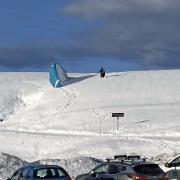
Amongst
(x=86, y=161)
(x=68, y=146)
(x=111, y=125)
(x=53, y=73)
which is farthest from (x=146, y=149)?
(x=53, y=73)

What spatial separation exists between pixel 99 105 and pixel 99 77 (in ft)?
38.7

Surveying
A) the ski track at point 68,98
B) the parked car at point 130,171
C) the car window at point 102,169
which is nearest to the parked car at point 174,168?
the car window at point 102,169

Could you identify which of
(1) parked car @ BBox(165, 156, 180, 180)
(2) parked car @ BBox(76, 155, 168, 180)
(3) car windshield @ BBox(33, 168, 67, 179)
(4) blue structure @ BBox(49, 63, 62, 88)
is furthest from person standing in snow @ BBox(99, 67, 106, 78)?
(3) car windshield @ BBox(33, 168, 67, 179)

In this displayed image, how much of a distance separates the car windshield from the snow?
11.0m

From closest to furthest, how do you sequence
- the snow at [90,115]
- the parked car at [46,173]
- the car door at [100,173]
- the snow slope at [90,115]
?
the parked car at [46,173]
the car door at [100,173]
the snow at [90,115]
the snow slope at [90,115]

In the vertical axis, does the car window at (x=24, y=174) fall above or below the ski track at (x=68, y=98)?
below

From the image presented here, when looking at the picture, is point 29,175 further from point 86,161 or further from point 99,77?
point 99,77

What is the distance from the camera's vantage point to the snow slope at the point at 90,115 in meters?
40.8

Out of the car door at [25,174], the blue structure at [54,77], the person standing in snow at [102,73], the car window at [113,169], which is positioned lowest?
the car door at [25,174]

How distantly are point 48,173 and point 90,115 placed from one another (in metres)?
37.7

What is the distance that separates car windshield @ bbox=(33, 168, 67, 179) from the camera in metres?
19.3

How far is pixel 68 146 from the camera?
44.0m

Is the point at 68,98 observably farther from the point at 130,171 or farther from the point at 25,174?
the point at 130,171

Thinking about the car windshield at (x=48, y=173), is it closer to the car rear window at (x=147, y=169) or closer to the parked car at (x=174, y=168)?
the car rear window at (x=147, y=169)
